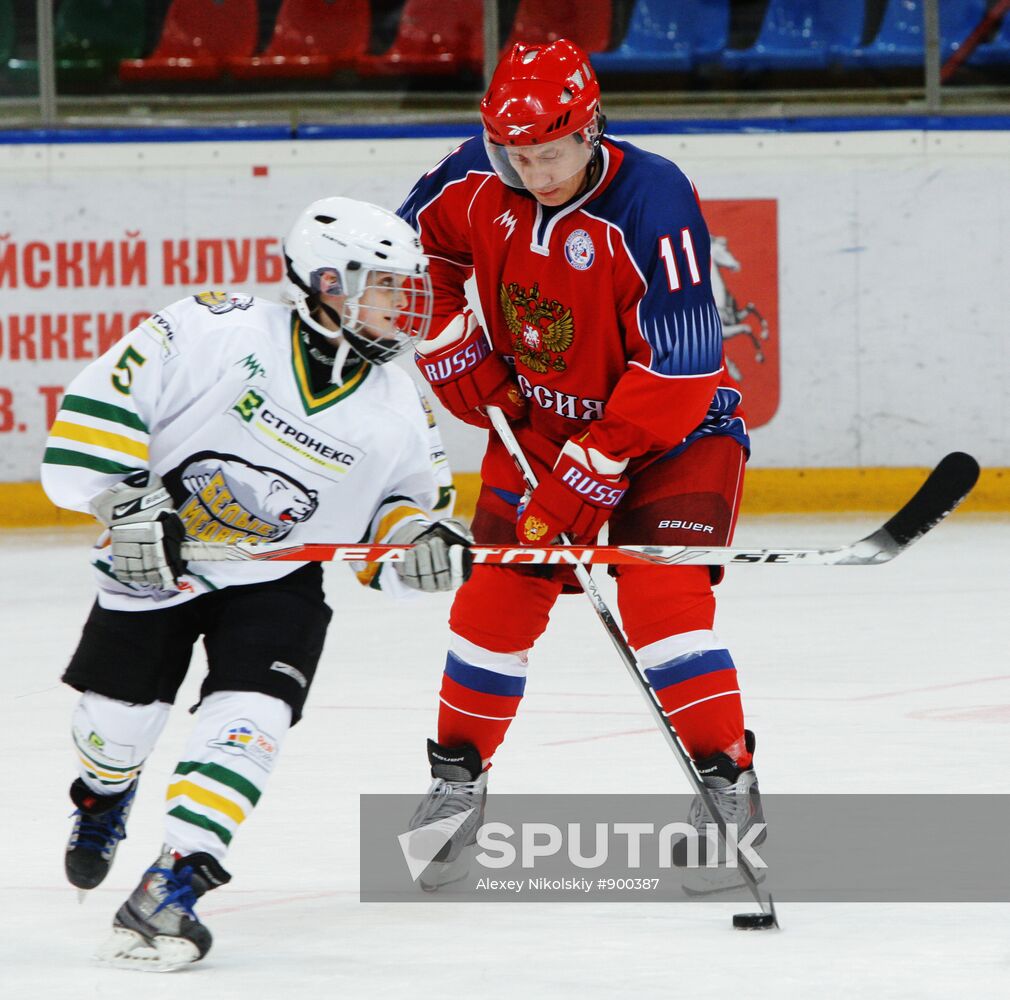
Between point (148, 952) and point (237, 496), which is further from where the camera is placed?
point (237, 496)

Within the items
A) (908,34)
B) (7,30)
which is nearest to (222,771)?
(7,30)

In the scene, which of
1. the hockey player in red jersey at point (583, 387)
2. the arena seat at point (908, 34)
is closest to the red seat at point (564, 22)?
the arena seat at point (908, 34)

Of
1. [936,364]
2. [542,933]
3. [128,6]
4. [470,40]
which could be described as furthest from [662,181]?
[128,6]

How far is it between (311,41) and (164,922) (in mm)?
6276

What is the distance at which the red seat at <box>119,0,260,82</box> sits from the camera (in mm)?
8070

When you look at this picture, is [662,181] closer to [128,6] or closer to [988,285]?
[988,285]

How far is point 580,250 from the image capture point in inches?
117

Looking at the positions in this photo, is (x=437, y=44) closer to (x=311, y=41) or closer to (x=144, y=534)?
(x=311, y=41)

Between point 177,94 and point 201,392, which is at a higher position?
point 201,392

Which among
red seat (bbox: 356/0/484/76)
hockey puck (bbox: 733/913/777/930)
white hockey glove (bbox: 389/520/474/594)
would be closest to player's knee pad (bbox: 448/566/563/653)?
white hockey glove (bbox: 389/520/474/594)

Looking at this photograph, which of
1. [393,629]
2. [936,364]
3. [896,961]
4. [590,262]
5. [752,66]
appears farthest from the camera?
[752,66]

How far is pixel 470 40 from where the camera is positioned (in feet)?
26.4

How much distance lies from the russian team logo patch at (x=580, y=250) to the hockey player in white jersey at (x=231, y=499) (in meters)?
0.32

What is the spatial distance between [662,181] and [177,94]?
17.6ft
